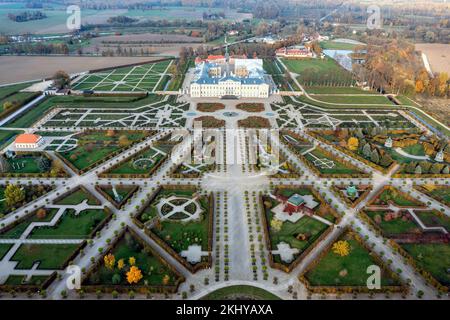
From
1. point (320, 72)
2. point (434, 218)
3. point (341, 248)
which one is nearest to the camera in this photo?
point (341, 248)

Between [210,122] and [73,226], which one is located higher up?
[210,122]

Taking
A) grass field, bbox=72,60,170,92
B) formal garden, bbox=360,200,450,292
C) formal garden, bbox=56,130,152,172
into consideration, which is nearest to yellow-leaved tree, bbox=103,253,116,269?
formal garden, bbox=56,130,152,172

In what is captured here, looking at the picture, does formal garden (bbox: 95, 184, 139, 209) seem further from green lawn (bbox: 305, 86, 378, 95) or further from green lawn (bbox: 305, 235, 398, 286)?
green lawn (bbox: 305, 86, 378, 95)

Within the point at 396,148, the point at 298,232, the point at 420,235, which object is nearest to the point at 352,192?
the point at 420,235

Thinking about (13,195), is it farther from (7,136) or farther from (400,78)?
(400,78)

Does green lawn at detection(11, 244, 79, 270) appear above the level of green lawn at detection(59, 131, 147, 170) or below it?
below

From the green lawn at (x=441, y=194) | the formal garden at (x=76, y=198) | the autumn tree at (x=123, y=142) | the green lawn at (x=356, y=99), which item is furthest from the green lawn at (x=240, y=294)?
the green lawn at (x=356, y=99)

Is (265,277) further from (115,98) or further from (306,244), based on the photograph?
(115,98)
